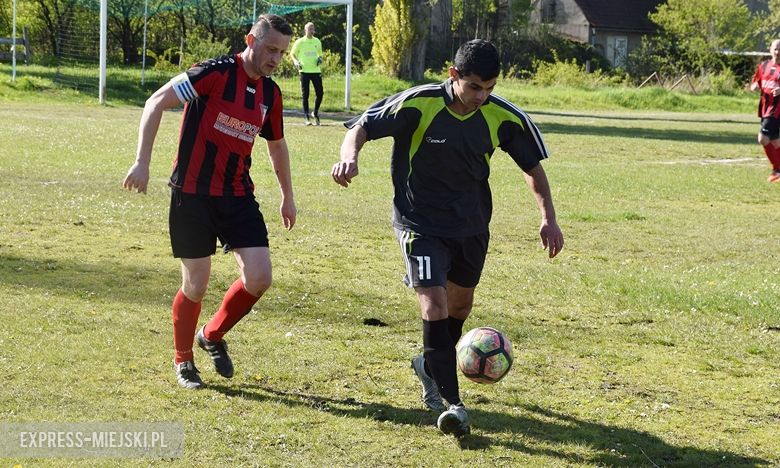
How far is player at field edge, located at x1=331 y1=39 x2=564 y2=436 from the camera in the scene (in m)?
5.55

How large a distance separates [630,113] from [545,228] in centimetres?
3259

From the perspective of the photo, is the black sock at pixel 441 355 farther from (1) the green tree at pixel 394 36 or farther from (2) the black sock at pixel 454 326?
(1) the green tree at pixel 394 36

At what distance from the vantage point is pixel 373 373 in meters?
6.54

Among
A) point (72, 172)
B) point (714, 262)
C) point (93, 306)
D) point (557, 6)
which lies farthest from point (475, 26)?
point (93, 306)

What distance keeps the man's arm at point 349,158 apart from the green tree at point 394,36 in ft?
108

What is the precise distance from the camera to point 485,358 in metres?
5.69

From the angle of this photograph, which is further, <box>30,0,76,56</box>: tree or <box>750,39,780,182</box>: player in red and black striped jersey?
<box>30,0,76,56</box>: tree

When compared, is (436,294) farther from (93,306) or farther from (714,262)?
(714,262)

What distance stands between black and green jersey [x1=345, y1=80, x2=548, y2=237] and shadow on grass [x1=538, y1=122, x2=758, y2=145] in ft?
66.8

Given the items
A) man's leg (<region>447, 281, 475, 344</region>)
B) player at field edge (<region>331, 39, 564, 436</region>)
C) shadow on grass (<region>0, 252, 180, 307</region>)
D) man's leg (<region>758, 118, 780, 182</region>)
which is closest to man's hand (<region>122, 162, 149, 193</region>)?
player at field edge (<region>331, 39, 564, 436</region>)

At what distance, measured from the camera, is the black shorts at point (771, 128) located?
16.6 meters

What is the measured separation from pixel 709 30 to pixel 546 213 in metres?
52.3

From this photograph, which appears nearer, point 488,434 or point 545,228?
point 488,434

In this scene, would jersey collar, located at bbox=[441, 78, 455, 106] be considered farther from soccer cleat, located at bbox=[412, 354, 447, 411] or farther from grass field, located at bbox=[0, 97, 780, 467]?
grass field, located at bbox=[0, 97, 780, 467]
